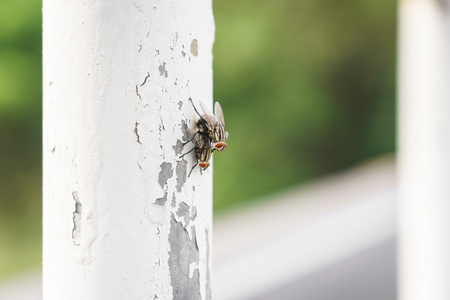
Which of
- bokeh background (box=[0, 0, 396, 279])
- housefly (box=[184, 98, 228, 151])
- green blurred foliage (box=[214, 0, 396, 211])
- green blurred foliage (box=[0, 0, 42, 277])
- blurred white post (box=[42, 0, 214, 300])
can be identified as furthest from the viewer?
green blurred foliage (box=[214, 0, 396, 211])

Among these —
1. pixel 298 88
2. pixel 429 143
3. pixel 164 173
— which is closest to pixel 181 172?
pixel 164 173

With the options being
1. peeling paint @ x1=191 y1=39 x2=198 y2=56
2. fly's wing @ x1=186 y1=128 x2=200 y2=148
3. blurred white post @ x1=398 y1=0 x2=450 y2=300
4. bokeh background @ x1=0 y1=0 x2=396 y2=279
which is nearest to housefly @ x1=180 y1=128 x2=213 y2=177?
fly's wing @ x1=186 y1=128 x2=200 y2=148

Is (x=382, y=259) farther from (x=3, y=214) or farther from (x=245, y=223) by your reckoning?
(x=3, y=214)

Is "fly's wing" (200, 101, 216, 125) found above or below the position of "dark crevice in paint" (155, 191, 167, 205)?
above

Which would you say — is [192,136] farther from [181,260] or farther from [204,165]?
[181,260]

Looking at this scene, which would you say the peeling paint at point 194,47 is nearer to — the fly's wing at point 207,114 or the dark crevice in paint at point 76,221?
the fly's wing at point 207,114

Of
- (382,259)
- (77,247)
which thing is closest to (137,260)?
(77,247)

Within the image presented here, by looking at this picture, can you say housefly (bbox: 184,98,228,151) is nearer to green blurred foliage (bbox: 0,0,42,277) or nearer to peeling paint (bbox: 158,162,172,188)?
peeling paint (bbox: 158,162,172,188)

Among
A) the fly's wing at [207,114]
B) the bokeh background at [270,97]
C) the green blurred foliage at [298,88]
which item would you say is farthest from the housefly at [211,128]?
the green blurred foliage at [298,88]
